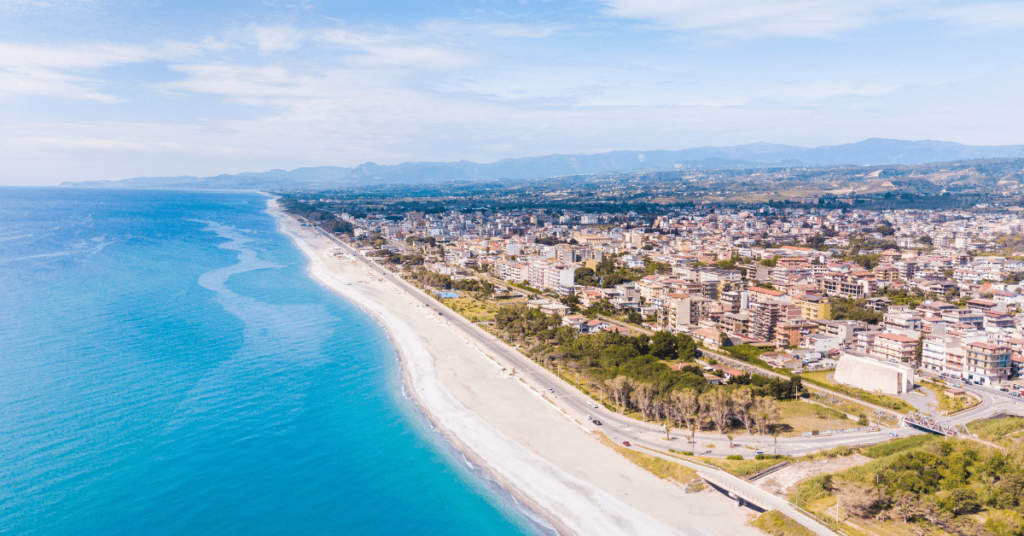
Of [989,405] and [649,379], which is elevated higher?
[649,379]

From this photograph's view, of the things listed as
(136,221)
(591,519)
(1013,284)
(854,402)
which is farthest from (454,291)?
(136,221)

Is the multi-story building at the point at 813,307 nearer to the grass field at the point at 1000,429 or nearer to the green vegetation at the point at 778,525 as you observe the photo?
the grass field at the point at 1000,429

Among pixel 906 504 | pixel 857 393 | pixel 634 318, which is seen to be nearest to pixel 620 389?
pixel 906 504

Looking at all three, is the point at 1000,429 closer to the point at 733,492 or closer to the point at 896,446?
the point at 896,446

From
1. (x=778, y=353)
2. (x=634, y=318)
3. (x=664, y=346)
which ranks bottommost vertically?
(x=778, y=353)

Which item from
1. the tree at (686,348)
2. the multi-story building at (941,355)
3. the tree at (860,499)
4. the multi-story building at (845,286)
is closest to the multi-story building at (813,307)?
the multi-story building at (845,286)

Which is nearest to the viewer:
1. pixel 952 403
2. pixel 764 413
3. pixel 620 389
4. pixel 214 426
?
pixel 764 413

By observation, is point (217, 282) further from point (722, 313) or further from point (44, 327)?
point (722, 313)
